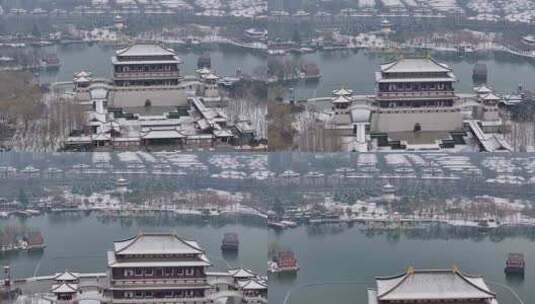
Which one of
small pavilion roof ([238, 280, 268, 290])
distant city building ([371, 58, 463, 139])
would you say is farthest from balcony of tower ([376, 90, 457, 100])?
small pavilion roof ([238, 280, 268, 290])

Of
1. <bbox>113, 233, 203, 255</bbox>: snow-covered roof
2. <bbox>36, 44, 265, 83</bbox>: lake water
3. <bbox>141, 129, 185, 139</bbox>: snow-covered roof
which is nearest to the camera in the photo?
<bbox>113, 233, 203, 255</bbox>: snow-covered roof

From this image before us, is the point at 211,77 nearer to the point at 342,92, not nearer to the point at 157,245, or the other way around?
the point at 342,92

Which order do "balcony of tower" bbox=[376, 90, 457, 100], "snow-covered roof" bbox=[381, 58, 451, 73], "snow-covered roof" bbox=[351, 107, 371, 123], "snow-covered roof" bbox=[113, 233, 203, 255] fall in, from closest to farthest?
"snow-covered roof" bbox=[113, 233, 203, 255] → "snow-covered roof" bbox=[351, 107, 371, 123] → "balcony of tower" bbox=[376, 90, 457, 100] → "snow-covered roof" bbox=[381, 58, 451, 73]

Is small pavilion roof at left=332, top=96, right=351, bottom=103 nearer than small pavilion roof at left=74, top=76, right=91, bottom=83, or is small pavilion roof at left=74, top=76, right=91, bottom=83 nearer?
small pavilion roof at left=332, top=96, right=351, bottom=103

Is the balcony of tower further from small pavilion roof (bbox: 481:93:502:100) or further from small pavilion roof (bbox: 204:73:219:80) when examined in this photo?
small pavilion roof (bbox: 204:73:219:80)

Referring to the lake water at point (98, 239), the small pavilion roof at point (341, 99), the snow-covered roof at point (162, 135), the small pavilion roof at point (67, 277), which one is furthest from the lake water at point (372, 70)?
the small pavilion roof at point (67, 277)

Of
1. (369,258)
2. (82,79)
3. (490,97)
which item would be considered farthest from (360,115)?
(82,79)

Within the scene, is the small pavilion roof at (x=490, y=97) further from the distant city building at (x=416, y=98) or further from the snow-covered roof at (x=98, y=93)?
the snow-covered roof at (x=98, y=93)
